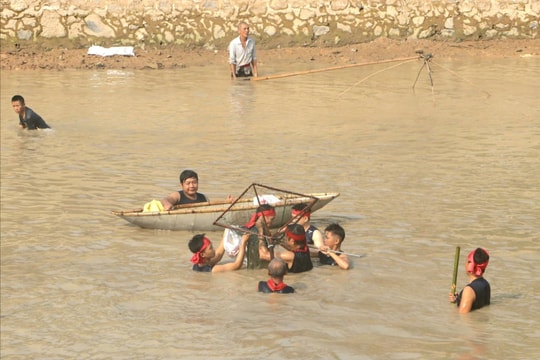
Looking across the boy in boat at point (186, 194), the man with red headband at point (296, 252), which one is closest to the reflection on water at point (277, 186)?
the man with red headband at point (296, 252)

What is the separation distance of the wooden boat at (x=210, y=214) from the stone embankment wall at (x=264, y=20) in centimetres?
1281

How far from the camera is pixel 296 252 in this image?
10492mm

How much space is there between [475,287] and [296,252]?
1.86m

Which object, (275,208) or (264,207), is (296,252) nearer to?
(264,207)

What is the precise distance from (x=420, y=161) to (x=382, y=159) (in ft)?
1.68

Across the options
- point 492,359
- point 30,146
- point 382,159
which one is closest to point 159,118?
point 30,146

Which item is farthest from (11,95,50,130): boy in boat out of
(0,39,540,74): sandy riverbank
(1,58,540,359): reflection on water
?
(0,39,540,74): sandy riverbank

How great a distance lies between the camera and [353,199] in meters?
13.2

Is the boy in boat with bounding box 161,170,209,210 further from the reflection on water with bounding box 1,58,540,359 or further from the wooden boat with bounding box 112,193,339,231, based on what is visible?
the reflection on water with bounding box 1,58,540,359

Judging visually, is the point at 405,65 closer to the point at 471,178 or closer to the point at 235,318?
the point at 471,178

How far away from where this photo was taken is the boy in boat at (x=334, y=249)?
10.6m

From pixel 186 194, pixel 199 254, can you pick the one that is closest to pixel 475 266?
pixel 199 254

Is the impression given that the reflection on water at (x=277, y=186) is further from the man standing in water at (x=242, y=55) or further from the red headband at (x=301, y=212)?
the red headband at (x=301, y=212)

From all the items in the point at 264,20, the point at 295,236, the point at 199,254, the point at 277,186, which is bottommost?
the point at 199,254
